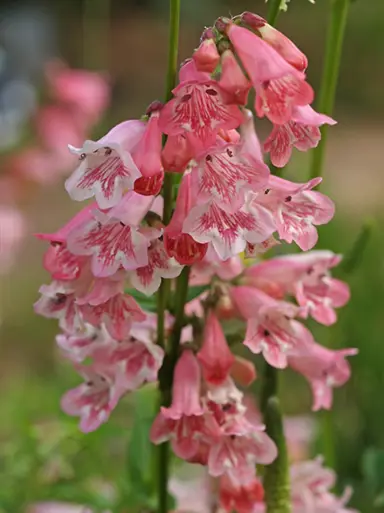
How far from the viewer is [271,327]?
41 centimetres

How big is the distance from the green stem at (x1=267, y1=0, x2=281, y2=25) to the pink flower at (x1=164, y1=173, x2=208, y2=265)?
0.09m

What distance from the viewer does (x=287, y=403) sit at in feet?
3.82

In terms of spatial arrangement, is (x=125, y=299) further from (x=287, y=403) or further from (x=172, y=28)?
(x=287, y=403)

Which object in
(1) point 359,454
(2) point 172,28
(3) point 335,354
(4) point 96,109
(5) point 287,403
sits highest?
(2) point 172,28

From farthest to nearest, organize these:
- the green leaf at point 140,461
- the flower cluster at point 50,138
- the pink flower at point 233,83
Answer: the flower cluster at point 50,138 < the green leaf at point 140,461 < the pink flower at point 233,83

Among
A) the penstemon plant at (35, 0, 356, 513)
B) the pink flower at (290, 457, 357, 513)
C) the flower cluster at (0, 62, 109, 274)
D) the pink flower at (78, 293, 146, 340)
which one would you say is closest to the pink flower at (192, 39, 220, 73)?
the penstemon plant at (35, 0, 356, 513)

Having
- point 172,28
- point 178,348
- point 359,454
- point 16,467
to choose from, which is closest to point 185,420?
point 178,348

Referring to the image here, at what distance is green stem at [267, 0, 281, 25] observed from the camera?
1.25ft

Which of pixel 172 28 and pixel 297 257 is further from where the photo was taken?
pixel 297 257

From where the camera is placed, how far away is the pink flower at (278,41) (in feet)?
→ 1.15

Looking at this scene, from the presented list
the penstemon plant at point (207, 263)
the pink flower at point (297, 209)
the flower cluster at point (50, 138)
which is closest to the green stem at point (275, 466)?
the penstemon plant at point (207, 263)

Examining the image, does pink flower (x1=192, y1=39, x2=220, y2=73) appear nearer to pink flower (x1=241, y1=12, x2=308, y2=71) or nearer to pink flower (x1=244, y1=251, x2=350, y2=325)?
pink flower (x1=241, y1=12, x2=308, y2=71)

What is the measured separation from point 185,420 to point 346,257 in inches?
6.8

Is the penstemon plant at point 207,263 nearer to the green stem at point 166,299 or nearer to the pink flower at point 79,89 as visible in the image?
the green stem at point 166,299
